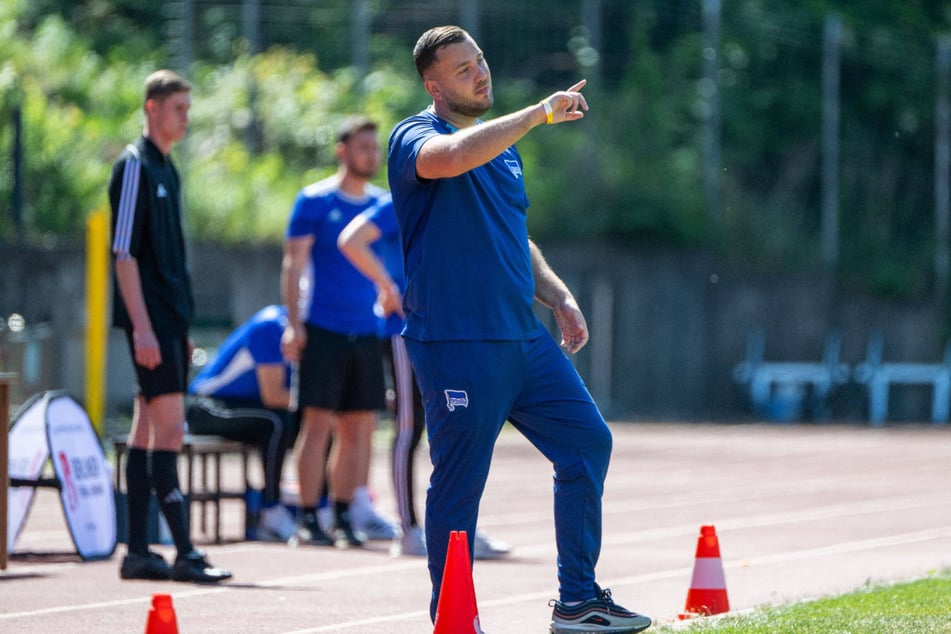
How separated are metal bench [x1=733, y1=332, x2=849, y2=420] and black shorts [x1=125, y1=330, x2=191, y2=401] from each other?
59.4ft

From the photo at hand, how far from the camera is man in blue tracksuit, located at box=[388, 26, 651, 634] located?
5.79 meters

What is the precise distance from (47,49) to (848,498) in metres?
18.6

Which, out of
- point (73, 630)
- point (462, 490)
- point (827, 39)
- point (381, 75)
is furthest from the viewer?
point (827, 39)

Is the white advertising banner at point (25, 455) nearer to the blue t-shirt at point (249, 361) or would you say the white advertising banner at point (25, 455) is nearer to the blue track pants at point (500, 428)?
the blue t-shirt at point (249, 361)

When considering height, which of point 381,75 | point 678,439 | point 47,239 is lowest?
point 678,439

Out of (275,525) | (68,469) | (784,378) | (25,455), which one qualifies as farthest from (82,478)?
(784,378)

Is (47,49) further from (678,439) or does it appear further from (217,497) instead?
(217,497)

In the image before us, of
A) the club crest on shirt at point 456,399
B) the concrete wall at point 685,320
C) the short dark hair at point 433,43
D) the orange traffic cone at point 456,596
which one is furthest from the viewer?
the concrete wall at point 685,320

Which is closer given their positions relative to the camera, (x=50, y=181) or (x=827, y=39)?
(x=50, y=181)

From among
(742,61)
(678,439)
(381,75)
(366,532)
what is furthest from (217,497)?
(742,61)

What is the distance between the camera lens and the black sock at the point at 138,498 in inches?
318

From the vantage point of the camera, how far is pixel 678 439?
20.2m

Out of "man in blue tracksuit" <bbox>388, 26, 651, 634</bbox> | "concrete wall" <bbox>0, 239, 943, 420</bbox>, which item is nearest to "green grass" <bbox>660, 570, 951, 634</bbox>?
"man in blue tracksuit" <bbox>388, 26, 651, 634</bbox>

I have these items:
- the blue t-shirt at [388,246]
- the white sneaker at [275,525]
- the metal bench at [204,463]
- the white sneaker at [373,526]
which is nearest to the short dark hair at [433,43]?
the blue t-shirt at [388,246]
